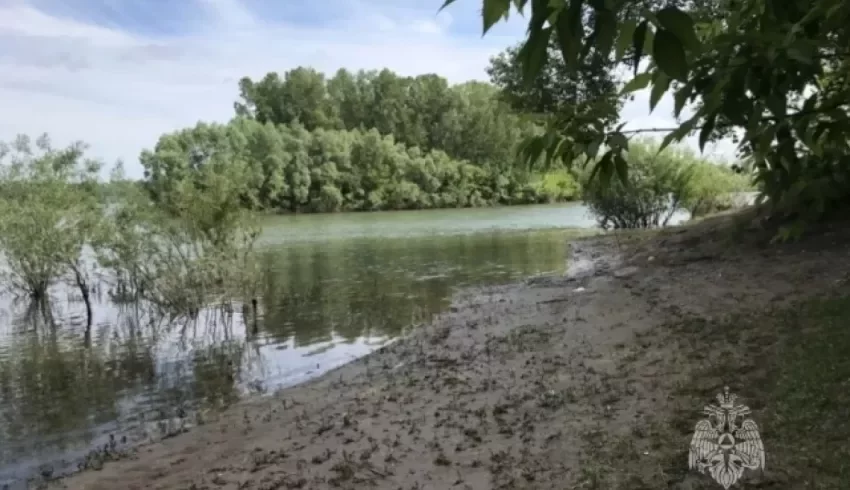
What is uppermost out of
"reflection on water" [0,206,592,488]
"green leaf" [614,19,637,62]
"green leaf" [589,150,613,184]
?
"green leaf" [614,19,637,62]

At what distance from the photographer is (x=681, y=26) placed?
1423mm

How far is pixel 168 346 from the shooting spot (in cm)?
1599

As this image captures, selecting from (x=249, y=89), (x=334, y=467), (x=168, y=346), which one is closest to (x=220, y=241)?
(x=168, y=346)

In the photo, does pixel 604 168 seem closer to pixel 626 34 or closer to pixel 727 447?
pixel 626 34

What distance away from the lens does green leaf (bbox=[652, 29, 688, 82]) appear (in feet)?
4.65

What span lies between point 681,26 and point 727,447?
4006 mm

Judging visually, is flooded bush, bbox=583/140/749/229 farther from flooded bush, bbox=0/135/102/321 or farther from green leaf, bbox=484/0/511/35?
green leaf, bbox=484/0/511/35

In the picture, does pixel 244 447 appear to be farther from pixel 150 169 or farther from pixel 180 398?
pixel 150 169

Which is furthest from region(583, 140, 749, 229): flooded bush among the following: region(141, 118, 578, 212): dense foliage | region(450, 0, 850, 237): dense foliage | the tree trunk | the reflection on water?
region(141, 118, 578, 212): dense foliage

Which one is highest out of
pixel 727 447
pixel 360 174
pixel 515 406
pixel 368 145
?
pixel 368 145

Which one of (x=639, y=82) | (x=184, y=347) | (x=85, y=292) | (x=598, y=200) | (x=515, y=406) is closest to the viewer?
(x=639, y=82)

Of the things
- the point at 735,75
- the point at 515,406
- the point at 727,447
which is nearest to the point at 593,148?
the point at 735,75

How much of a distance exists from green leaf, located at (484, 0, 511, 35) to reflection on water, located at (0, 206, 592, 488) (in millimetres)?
8771

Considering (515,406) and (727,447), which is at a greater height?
(727,447)
